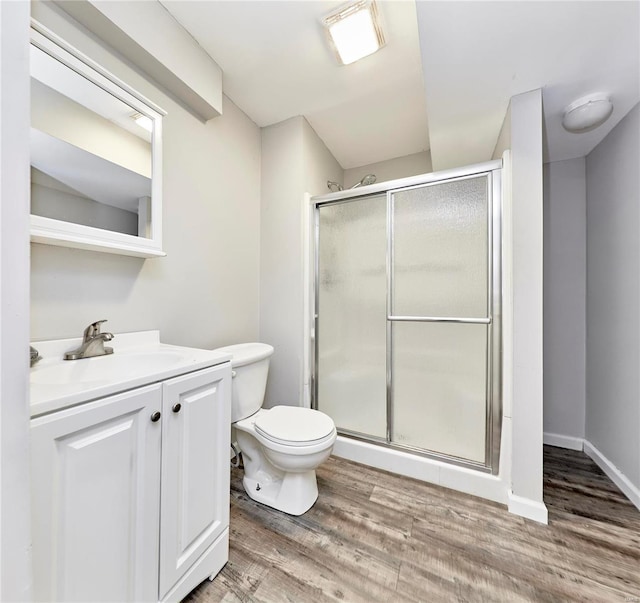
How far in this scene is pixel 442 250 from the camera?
1.76m

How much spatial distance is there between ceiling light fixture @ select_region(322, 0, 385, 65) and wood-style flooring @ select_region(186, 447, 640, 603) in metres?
2.49

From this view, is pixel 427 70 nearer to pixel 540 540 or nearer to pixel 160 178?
pixel 160 178

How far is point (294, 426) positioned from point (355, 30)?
6.86 feet

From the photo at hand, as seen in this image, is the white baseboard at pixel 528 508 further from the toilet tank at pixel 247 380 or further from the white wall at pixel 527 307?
the toilet tank at pixel 247 380

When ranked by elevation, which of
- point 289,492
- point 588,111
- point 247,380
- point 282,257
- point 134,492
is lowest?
point 289,492

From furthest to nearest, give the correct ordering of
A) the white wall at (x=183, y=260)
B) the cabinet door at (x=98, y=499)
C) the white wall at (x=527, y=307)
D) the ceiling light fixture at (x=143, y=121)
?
1. the white wall at (x=527, y=307)
2. the ceiling light fixture at (x=143, y=121)
3. the white wall at (x=183, y=260)
4. the cabinet door at (x=98, y=499)

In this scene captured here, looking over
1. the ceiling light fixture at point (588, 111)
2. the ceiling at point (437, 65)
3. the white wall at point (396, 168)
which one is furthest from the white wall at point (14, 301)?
the white wall at point (396, 168)

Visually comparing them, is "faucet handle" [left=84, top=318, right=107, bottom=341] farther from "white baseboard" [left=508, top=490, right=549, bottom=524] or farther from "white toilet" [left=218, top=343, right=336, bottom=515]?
"white baseboard" [left=508, top=490, right=549, bottom=524]

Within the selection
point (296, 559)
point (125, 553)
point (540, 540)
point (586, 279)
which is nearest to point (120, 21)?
point (125, 553)

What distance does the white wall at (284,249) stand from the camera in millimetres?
2084

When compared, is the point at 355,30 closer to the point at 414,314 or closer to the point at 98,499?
the point at 414,314

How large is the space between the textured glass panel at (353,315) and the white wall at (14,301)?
5.69 ft

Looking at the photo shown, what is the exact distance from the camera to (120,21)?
3.84 feet

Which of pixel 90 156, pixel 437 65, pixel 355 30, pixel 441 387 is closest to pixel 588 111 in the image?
pixel 437 65
